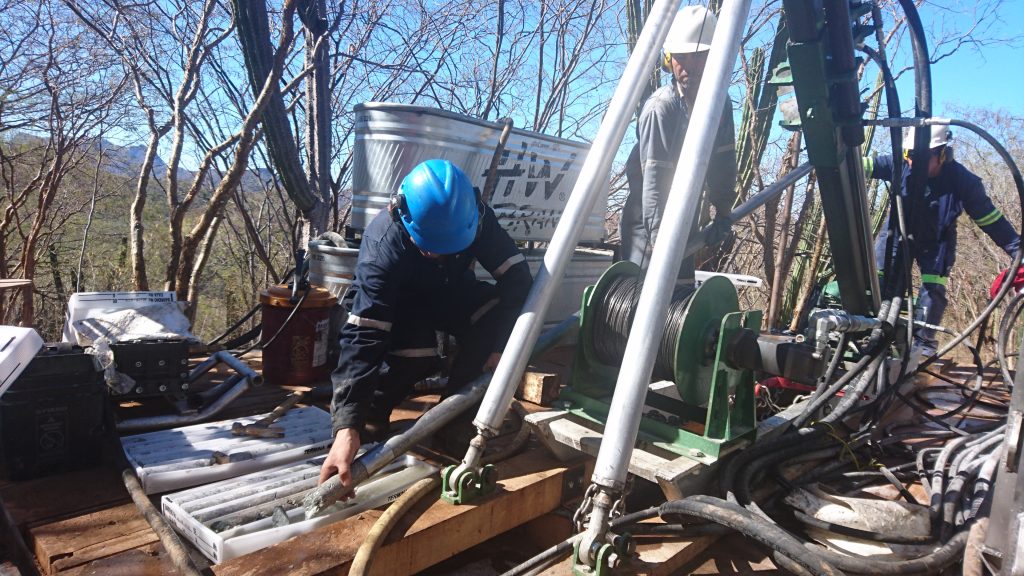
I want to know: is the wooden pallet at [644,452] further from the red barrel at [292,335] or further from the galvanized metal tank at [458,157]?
the galvanized metal tank at [458,157]

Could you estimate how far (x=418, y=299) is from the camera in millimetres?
3059

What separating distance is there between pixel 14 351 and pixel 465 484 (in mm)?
1476

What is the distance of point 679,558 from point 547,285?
109 centimetres

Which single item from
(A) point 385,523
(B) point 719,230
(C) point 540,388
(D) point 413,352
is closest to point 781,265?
(B) point 719,230

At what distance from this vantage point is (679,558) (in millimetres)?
2178

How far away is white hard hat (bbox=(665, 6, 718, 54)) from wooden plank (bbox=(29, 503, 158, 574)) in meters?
3.41

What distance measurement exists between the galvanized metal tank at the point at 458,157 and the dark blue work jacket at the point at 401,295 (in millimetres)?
1314

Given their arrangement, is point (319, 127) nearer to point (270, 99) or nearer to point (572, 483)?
point (270, 99)

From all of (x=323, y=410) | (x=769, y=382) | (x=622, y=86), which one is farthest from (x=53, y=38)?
(x=769, y=382)

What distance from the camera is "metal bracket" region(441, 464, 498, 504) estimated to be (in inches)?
90.3

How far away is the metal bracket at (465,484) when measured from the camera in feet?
7.52

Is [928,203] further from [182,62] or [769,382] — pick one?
[182,62]

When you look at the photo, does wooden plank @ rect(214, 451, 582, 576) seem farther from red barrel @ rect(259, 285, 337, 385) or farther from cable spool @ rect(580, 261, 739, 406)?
red barrel @ rect(259, 285, 337, 385)

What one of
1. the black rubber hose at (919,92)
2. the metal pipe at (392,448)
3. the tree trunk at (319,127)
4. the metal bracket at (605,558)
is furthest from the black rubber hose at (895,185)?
the tree trunk at (319,127)
